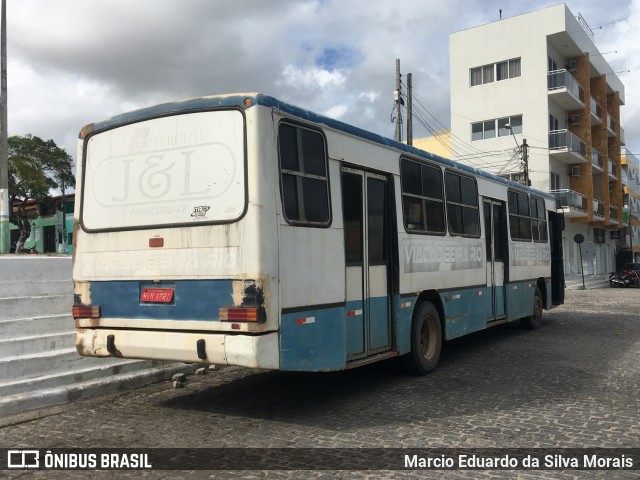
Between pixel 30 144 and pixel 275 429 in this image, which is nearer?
pixel 275 429

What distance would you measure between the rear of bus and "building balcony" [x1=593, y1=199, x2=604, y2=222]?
3682 cm

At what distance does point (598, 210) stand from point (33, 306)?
39227 mm

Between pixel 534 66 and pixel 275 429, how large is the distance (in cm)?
3250

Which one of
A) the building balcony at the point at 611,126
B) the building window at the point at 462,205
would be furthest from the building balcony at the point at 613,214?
the building window at the point at 462,205

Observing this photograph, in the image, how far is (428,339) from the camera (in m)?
8.30

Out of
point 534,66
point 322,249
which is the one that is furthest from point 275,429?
point 534,66

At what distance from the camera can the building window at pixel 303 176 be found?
562cm

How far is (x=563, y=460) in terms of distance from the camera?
473 cm

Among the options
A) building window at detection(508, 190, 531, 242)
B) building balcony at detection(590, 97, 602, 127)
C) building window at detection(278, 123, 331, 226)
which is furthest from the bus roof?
building balcony at detection(590, 97, 602, 127)

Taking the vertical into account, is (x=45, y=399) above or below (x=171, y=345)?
below

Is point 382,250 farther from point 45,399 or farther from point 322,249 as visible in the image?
point 45,399

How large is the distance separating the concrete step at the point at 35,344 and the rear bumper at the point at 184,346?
1.09 m

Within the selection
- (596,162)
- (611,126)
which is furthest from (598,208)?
(611,126)

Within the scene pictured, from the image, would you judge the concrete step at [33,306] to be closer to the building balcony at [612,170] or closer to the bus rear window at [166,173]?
the bus rear window at [166,173]
